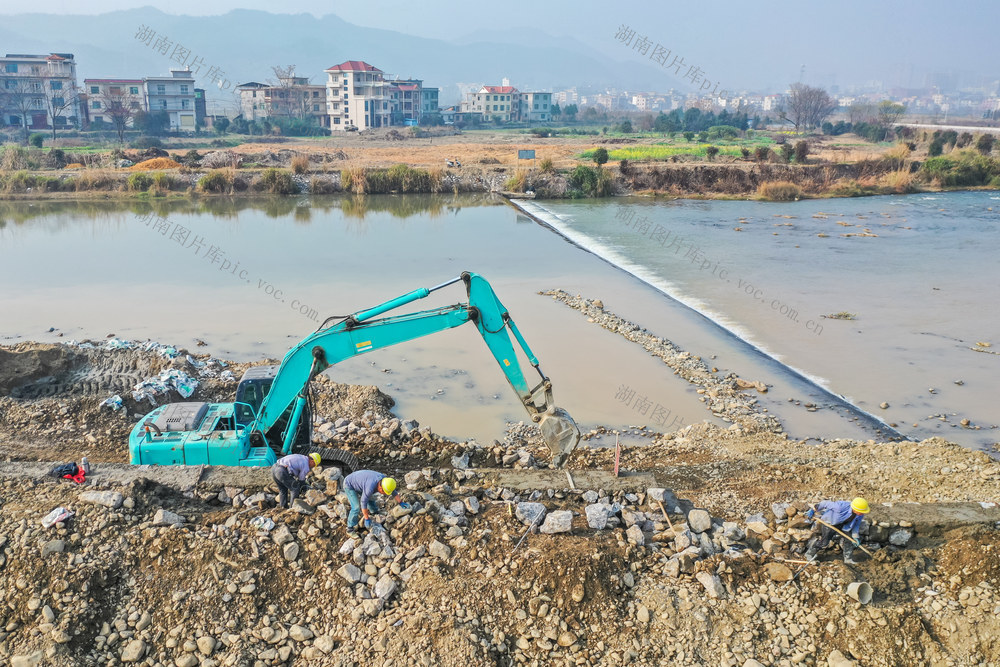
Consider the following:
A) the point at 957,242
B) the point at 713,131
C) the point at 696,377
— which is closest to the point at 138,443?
the point at 696,377

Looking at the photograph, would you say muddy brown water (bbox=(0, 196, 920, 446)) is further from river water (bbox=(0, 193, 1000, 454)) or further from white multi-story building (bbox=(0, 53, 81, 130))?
white multi-story building (bbox=(0, 53, 81, 130))

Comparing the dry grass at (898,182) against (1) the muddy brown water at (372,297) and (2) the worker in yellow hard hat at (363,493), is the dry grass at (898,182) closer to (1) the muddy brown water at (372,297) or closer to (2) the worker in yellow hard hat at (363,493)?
(1) the muddy brown water at (372,297)

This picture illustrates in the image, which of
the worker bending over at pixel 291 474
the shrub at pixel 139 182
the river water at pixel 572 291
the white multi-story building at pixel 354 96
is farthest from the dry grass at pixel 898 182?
the white multi-story building at pixel 354 96

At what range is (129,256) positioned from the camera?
74.4ft

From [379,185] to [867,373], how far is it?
28778mm

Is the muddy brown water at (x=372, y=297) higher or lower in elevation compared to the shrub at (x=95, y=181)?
lower

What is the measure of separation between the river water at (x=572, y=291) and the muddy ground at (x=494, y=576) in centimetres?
341

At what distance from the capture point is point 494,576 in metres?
6.58

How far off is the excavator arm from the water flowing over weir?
614 centimetres

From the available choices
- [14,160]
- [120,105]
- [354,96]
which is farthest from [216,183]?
[354,96]

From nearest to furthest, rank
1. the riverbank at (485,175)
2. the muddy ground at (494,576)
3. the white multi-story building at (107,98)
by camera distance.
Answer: the muddy ground at (494,576) → the riverbank at (485,175) → the white multi-story building at (107,98)

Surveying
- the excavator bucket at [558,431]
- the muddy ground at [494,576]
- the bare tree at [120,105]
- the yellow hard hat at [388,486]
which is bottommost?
the muddy ground at [494,576]

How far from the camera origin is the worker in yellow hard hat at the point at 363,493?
7090mm

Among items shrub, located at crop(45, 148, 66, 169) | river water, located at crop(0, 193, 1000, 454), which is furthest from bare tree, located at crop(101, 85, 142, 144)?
river water, located at crop(0, 193, 1000, 454)
